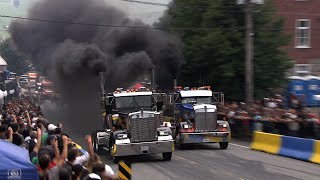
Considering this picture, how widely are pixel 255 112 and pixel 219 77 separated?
589 centimetres

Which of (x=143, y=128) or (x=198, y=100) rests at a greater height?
(x=198, y=100)

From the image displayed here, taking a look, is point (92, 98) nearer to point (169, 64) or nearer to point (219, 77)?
point (169, 64)

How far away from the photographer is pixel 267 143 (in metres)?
22.7

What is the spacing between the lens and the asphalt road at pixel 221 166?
642 inches

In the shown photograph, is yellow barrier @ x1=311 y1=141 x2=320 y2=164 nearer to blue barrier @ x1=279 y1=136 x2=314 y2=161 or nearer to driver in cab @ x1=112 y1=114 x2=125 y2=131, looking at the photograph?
blue barrier @ x1=279 y1=136 x2=314 y2=161

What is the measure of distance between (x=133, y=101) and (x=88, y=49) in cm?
862

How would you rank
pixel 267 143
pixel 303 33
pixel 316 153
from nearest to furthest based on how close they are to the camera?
pixel 316 153 → pixel 267 143 → pixel 303 33

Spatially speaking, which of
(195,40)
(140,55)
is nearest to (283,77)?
(195,40)

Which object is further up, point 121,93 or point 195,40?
point 195,40

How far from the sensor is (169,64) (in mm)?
32219

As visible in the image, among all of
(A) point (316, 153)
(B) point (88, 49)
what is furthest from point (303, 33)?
(A) point (316, 153)

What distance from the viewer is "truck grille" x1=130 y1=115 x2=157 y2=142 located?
19.4 metres

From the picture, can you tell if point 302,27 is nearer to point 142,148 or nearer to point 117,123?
point 117,123

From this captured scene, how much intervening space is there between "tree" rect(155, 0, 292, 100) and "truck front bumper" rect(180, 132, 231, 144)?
387 inches
